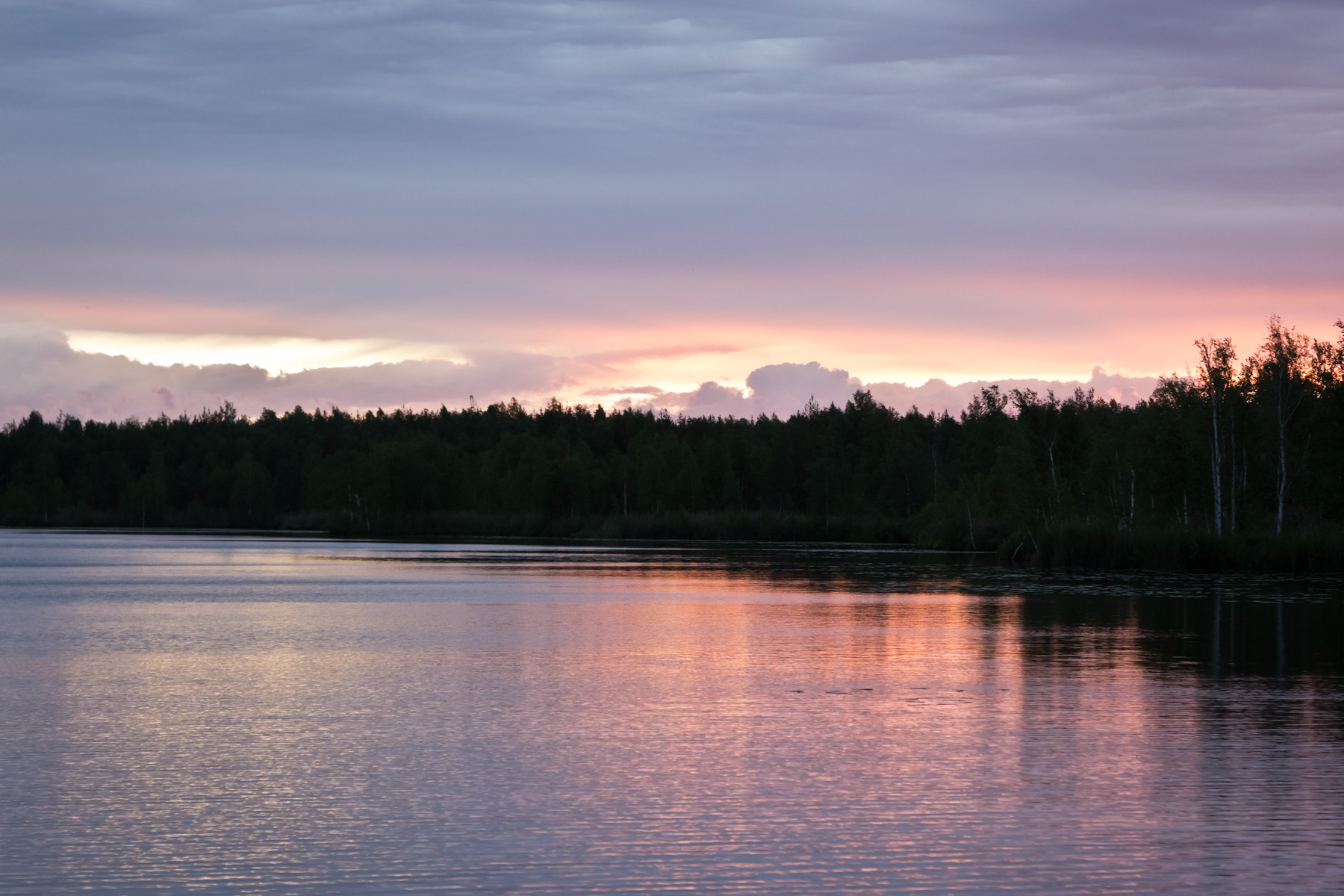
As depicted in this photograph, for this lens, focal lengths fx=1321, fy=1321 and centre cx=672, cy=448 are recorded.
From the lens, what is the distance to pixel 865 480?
127 m

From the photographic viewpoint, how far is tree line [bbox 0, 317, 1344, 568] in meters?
61.2

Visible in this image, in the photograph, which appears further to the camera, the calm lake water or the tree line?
the tree line

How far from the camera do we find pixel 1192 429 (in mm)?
64250

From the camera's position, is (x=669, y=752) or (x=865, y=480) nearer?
(x=669, y=752)

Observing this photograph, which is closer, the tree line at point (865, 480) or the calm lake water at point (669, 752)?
the calm lake water at point (669, 752)

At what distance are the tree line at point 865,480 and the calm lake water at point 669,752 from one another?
2997 cm

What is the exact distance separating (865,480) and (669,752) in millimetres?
113685

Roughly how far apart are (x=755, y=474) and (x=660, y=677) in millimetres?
118034

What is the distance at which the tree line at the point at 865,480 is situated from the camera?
201ft

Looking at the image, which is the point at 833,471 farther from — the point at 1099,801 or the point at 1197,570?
the point at 1099,801

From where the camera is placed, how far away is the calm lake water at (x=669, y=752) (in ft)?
32.4

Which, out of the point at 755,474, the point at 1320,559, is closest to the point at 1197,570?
the point at 1320,559

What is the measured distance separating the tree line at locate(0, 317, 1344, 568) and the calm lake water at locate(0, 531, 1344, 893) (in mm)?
29968

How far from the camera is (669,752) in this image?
569 inches
